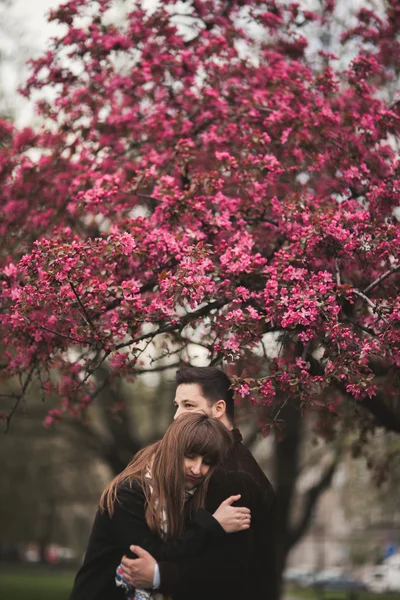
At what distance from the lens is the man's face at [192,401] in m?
4.89

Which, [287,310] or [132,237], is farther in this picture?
[132,237]

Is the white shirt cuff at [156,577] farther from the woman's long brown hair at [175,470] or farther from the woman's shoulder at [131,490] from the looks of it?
the woman's shoulder at [131,490]

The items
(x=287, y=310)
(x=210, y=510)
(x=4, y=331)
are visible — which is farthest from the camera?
(x=4, y=331)

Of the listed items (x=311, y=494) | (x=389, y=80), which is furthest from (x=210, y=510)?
(x=311, y=494)

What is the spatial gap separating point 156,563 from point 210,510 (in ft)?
1.51

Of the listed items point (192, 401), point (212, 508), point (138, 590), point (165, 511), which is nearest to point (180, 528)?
point (165, 511)

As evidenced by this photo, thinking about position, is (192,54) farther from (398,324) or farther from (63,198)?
(398,324)

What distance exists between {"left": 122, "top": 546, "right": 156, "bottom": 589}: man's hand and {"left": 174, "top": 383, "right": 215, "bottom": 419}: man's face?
1.13 meters

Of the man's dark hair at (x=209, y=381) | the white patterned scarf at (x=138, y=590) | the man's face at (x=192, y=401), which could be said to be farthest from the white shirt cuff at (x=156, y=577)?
the man's dark hair at (x=209, y=381)

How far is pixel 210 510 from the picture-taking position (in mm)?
4238

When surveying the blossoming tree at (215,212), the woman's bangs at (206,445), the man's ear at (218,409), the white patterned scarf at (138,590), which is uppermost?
the blossoming tree at (215,212)

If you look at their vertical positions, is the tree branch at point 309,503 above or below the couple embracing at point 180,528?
above

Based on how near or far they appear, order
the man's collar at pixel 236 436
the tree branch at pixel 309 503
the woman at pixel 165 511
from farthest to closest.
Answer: the tree branch at pixel 309 503 < the man's collar at pixel 236 436 < the woman at pixel 165 511

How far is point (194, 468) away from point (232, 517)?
0.30 m
